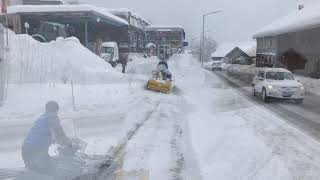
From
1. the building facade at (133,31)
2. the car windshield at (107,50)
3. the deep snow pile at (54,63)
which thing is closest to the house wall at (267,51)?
the building facade at (133,31)

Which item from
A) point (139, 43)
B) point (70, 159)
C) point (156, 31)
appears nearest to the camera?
point (70, 159)

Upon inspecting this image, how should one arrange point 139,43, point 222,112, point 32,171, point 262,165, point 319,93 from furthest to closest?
point 139,43 → point 319,93 → point 222,112 → point 262,165 → point 32,171

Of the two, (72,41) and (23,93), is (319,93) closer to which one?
(72,41)

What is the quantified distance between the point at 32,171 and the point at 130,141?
4470 mm

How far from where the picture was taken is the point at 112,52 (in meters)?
48.1

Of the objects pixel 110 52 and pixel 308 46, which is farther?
pixel 110 52

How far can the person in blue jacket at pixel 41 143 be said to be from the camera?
725cm

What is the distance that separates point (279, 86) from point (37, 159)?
16.8m

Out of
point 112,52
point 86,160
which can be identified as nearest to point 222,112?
point 86,160

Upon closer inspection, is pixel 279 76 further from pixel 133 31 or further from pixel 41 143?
pixel 133 31

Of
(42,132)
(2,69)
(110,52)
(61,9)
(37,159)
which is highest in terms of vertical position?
(61,9)

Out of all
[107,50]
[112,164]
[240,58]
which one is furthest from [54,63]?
[240,58]

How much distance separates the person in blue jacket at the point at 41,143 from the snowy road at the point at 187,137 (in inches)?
75.6

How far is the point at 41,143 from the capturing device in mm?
7266
